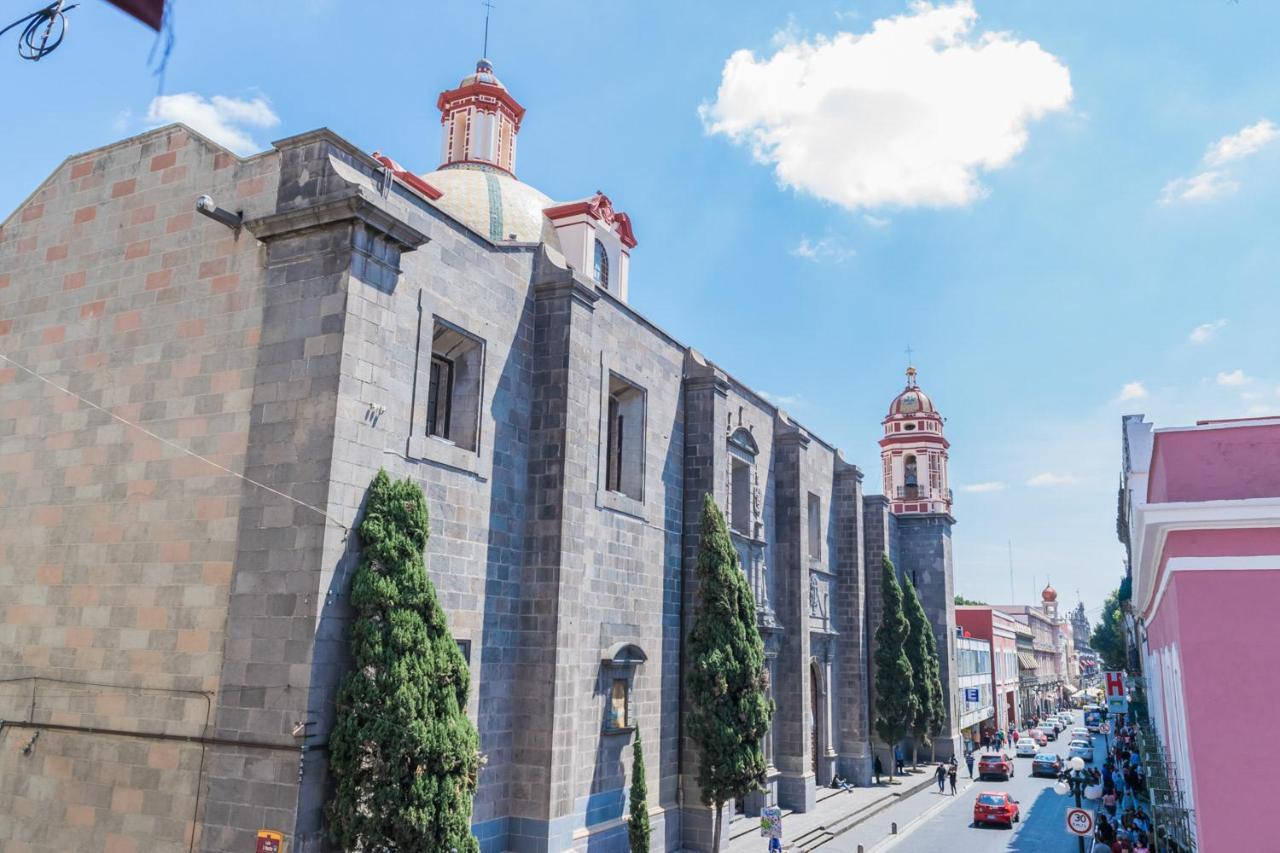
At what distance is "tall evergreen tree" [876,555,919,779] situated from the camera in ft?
100

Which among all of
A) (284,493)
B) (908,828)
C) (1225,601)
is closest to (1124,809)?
(908,828)

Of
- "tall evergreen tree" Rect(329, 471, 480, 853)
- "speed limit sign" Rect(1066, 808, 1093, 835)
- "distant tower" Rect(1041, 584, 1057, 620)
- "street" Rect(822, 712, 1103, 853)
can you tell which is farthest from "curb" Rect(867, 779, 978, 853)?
"distant tower" Rect(1041, 584, 1057, 620)

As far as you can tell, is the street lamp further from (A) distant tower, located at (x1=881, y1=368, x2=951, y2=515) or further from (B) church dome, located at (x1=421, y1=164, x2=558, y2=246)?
(A) distant tower, located at (x1=881, y1=368, x2=951, y2=515)

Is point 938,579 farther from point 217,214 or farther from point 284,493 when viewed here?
Answer: point 217,214

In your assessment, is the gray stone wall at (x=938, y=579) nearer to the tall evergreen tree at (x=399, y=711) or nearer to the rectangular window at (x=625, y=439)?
the rectangular window at (x=625, y=439)

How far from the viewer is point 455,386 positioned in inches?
569

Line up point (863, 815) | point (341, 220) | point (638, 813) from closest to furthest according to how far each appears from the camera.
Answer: point (341, 220) < point (638, 813) < point (863, 815)

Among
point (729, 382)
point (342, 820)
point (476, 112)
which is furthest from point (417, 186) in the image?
point (342, 820)

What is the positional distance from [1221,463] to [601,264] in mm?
17370

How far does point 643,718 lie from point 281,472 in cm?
936

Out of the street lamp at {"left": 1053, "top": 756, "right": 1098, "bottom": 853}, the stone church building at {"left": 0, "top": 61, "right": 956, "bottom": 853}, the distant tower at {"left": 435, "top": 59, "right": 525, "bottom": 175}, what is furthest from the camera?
the distant tower at {"left": 435, "top": 59, "right": 525, "bottom": 175}

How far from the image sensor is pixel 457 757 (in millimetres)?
10938

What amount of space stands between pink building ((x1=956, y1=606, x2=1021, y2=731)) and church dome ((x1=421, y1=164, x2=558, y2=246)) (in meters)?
37.7

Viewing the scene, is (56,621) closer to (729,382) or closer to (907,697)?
(729,382)
